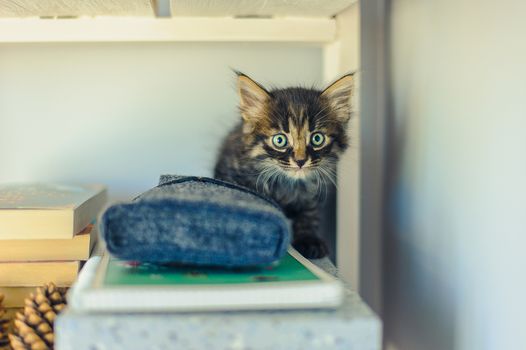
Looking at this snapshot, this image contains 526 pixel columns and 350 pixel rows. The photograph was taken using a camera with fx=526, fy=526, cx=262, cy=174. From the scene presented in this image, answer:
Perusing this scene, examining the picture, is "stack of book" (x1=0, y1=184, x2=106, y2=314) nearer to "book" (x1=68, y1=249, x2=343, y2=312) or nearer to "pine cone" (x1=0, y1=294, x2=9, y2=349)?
"pine cone" (x1=0, y1=294, x2=9, y2=349)

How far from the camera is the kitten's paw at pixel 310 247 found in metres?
0.95

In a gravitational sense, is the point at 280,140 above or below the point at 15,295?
above

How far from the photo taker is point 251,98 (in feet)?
3.35

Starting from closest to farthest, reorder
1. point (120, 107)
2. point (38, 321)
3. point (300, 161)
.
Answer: point (38, 321)
point (300, 161)
point (120, 107)

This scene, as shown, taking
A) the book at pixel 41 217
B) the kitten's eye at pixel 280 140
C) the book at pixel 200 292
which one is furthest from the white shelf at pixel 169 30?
the book at pixel 200 292

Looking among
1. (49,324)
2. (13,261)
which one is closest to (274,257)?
(49,324)

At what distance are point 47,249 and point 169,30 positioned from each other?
0.49 meters

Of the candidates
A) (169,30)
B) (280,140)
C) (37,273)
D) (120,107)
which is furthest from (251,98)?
(37,273)

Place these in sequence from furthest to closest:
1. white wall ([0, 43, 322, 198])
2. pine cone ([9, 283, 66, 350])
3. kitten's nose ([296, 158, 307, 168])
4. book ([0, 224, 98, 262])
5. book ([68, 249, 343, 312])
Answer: white wall ([0, 43, 322, 198])
kitten's nose ([296, 158, 307, 168])
book ([0, 224, 98, 262])
pine cone ([9, 283, 66, 350])
book ([68, 249, 343, 312])

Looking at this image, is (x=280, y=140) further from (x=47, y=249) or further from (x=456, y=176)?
(x=47, y=249)

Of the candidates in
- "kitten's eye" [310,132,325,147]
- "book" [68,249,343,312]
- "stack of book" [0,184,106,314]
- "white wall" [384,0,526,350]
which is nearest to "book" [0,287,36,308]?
"stack of book" [0,184,106,314]

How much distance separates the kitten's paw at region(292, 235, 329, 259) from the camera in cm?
95

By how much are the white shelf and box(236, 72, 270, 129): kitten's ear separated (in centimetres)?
13

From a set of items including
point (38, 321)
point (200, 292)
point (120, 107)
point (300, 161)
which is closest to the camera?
point (200, 292)
